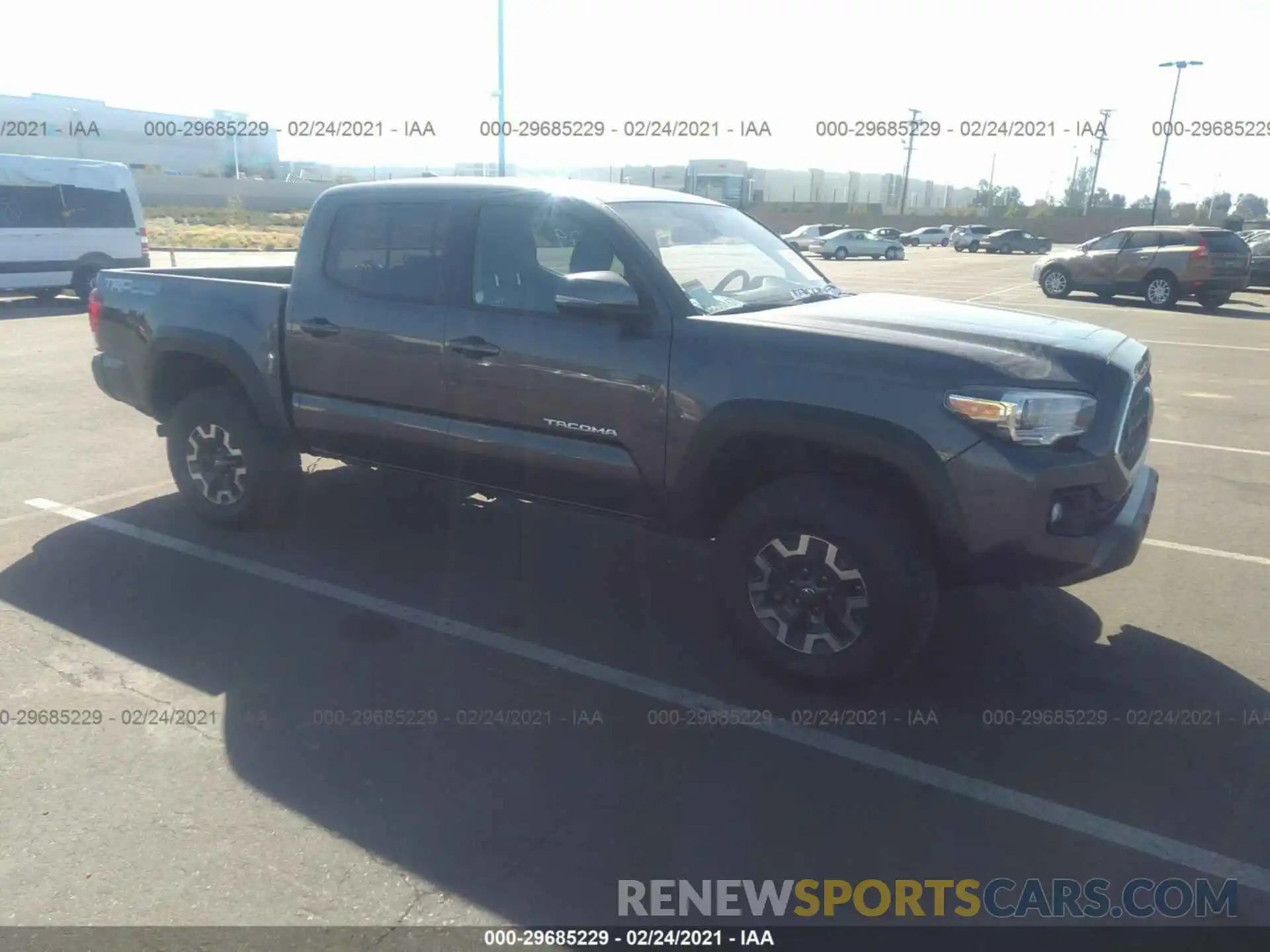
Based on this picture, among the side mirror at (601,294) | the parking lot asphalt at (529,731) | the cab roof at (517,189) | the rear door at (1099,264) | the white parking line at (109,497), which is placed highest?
the cab roof at (517,189)

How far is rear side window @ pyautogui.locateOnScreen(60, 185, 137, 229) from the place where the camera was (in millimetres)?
17016

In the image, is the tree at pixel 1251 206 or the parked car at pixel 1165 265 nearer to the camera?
the parked car at pixel 1165 265

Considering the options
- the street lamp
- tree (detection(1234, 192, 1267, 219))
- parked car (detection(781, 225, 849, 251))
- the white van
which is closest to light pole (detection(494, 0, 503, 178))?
the street lamp

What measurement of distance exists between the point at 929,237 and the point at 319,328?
200ft

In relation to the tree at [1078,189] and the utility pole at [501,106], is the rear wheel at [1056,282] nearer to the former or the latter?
the utility pole at [501,106]

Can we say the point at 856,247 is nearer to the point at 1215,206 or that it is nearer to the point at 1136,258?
the point at 1136,258

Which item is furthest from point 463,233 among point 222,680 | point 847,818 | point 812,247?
point 812,247

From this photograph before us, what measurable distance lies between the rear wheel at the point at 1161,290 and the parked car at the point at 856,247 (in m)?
24.2

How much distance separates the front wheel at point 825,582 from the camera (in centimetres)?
372

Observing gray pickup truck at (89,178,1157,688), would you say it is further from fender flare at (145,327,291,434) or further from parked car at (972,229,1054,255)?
parked car at (972,229,1054,255)

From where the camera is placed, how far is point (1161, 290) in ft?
65.3

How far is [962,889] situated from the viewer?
2916 mm

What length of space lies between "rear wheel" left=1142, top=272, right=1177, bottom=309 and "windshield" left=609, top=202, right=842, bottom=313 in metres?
17.4

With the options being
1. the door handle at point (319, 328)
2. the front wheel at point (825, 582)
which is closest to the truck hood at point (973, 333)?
the front wheel at point (825, 582)
